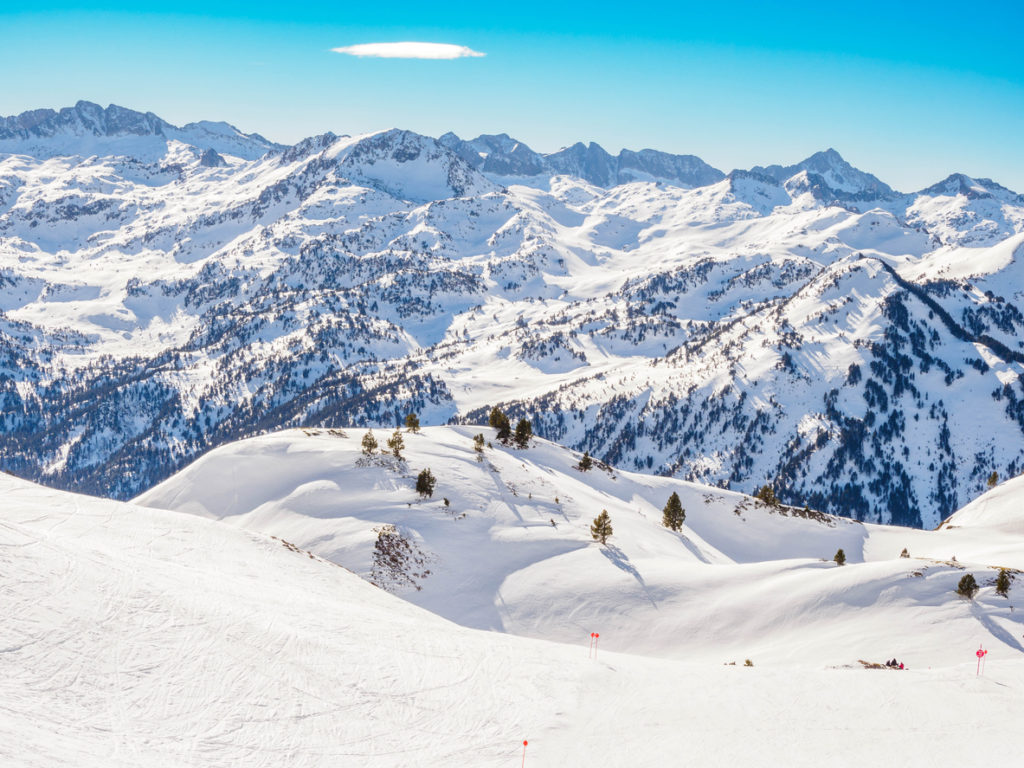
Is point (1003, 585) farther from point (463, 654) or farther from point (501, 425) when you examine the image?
point (501, 425)

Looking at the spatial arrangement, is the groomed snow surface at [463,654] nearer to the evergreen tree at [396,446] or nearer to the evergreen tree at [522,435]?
the evergreen tree at [396,446]

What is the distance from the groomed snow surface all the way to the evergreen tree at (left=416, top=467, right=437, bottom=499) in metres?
5.53

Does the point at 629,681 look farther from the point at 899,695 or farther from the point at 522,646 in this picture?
the point at 899,695

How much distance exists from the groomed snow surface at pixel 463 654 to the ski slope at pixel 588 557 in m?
0.30

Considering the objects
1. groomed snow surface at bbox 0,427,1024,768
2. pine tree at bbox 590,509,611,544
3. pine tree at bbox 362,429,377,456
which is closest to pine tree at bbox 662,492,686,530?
pine tree at bbox 590,509,611,544

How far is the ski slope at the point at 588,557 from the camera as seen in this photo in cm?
4694

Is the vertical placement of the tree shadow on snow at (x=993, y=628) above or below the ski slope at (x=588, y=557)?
above

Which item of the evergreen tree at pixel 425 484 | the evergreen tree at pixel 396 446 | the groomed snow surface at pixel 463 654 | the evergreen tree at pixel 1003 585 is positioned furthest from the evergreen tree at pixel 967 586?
the evergreen tree at pixel 396 446

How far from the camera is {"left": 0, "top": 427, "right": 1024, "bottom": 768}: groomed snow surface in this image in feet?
73.0

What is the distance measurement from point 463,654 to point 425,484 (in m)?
37.3

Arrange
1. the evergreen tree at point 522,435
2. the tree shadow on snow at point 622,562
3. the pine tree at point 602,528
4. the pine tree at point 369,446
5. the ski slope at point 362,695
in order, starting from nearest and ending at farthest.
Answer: the ski slope at point 362,695 < the tree shadow on snow at point 622,562 < the pine tree at point 602,528 < the pine tree at point 369,446 < the evergreen tree at point 522,435

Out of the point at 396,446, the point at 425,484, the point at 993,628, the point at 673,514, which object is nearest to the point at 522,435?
the point at 396,446

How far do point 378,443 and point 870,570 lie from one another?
56308 millimetres

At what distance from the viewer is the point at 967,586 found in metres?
47.4
